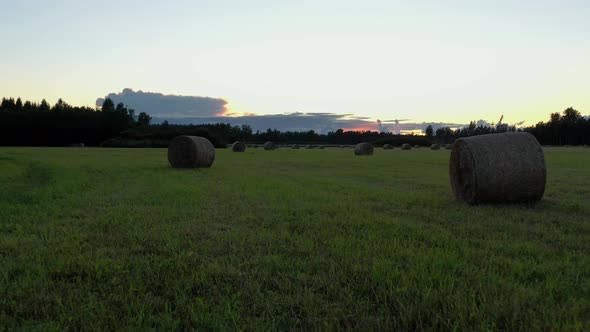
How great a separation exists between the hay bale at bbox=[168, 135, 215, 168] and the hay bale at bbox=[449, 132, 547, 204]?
49.0 feet

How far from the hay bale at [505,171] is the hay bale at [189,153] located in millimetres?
14950

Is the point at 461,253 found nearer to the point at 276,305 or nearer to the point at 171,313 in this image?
the point at 276,305

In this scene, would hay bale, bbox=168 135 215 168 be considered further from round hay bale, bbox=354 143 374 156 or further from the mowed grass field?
round hay bale, bbox=354 143 374 156

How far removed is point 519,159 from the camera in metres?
9.61

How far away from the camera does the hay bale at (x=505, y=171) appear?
9492 mm

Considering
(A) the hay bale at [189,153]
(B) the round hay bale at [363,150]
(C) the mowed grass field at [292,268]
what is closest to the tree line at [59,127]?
(B) the round hay bale at [363,150]

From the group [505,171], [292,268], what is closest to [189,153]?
[505,171]

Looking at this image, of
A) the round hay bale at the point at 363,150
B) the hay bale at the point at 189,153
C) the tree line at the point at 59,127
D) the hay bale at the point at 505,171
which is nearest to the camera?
the hay bale at the point at 505,171

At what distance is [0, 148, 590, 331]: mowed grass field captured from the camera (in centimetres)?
363

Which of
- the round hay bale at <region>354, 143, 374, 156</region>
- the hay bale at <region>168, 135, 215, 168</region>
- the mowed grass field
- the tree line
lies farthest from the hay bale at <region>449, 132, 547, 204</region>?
the tree line

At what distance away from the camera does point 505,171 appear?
950 cm

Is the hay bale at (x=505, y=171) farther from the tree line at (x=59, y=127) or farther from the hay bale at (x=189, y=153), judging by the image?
the tree line at (x=59, y=127)

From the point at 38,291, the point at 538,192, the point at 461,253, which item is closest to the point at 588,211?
the point at 538,192

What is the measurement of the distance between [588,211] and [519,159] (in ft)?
5.48
